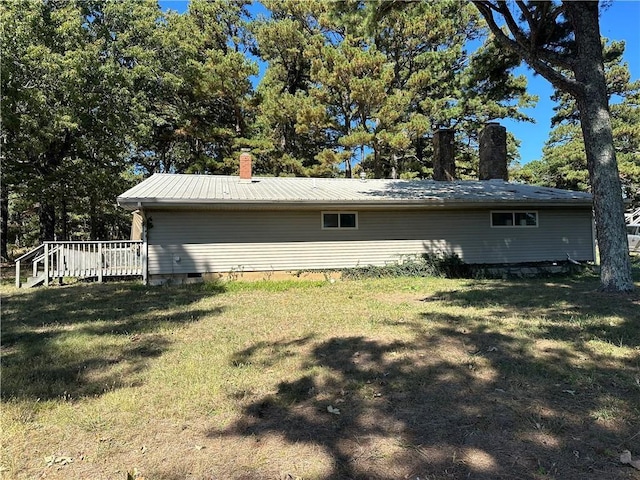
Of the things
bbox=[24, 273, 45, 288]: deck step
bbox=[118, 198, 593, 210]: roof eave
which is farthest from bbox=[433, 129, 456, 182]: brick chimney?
bbox=[24, 273, 45, 288]: deck step

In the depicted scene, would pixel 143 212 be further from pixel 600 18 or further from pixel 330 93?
pixel 330 93

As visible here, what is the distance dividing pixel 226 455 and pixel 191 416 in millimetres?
628

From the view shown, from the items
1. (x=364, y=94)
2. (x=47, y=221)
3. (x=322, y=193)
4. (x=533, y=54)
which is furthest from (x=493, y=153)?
(x=47, y=221)

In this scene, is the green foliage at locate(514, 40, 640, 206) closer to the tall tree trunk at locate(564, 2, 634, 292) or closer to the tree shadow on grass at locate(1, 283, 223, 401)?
the tall tree trunk at locate(564, 2, 634, 292)

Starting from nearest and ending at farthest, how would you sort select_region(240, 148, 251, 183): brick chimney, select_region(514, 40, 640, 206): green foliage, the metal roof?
the metal roof
select_region(240, 148, 251, 183): brick chimney
select_region(514, 40, 640, 206): green foliage

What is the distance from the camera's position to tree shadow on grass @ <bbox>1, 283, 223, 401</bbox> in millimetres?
3675

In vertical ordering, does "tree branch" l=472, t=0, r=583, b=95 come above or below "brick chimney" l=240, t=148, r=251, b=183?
above

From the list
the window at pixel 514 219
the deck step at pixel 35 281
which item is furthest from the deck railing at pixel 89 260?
the window at pixel 514 219

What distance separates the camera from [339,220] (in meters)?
11.6

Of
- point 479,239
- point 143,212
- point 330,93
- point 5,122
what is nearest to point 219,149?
point 330,93

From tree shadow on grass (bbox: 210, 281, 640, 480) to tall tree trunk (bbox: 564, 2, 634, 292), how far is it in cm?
320

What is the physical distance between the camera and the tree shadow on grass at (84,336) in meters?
3.67

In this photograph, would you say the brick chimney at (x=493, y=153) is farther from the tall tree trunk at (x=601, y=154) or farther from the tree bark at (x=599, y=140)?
the tall tree trunk at (x=601, y=154)

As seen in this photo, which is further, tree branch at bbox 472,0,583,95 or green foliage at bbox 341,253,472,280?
green foliage at bbox 341,253,472,280
